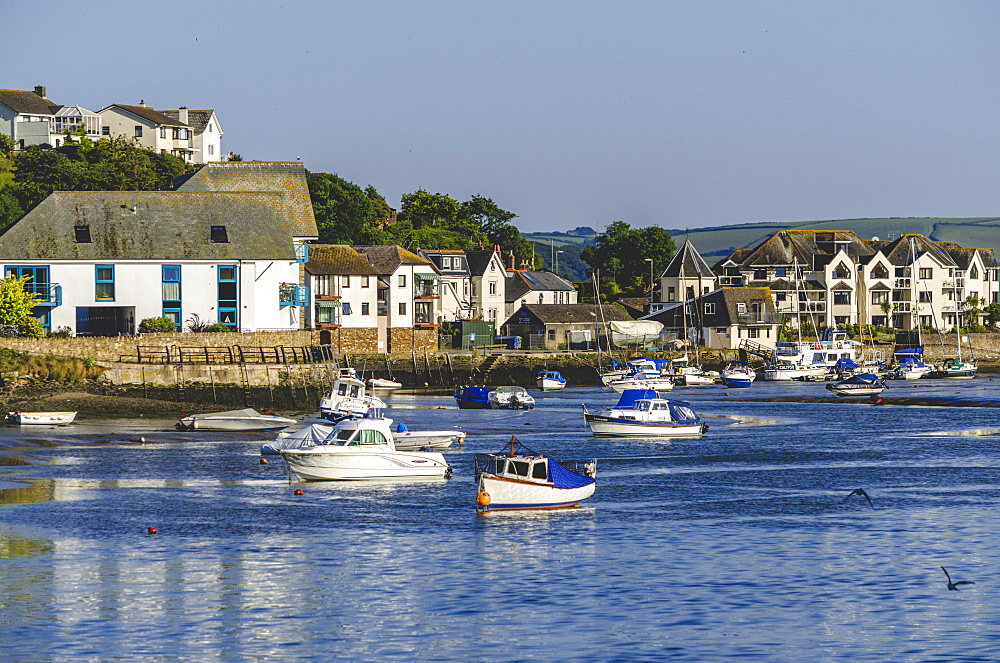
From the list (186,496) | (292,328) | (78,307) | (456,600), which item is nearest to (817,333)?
(292,328)

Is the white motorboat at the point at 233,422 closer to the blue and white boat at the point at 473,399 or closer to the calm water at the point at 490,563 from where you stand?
the calm water at the point at 490,563

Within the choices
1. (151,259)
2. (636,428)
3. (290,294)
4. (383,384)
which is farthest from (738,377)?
(151,259)

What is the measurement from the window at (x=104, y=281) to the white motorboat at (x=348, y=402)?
22.1m

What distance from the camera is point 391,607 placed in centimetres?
2884

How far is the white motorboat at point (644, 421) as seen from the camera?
64875 millimetres

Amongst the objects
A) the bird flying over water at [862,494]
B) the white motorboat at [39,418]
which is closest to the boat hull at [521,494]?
the bird flying over water at [862,494]

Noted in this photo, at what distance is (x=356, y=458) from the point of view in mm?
45531

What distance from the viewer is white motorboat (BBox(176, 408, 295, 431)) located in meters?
63.3

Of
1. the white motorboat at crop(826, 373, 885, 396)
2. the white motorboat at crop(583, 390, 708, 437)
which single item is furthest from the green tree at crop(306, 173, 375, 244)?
the white motorboat at crop(583, 390, 708, 437)

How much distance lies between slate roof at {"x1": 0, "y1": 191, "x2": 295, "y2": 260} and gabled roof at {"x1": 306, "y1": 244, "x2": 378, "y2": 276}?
1787cm

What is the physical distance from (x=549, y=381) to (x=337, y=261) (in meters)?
22.3

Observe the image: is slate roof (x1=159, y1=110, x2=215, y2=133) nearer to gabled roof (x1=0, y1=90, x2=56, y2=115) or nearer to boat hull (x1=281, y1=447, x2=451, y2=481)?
gabled roof (x1=0, y1=90, x2=56, y2=115)

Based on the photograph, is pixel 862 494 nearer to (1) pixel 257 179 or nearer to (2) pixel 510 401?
(2) pixel 510 401

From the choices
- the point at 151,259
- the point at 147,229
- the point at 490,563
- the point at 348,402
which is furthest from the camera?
the point at 147,229
